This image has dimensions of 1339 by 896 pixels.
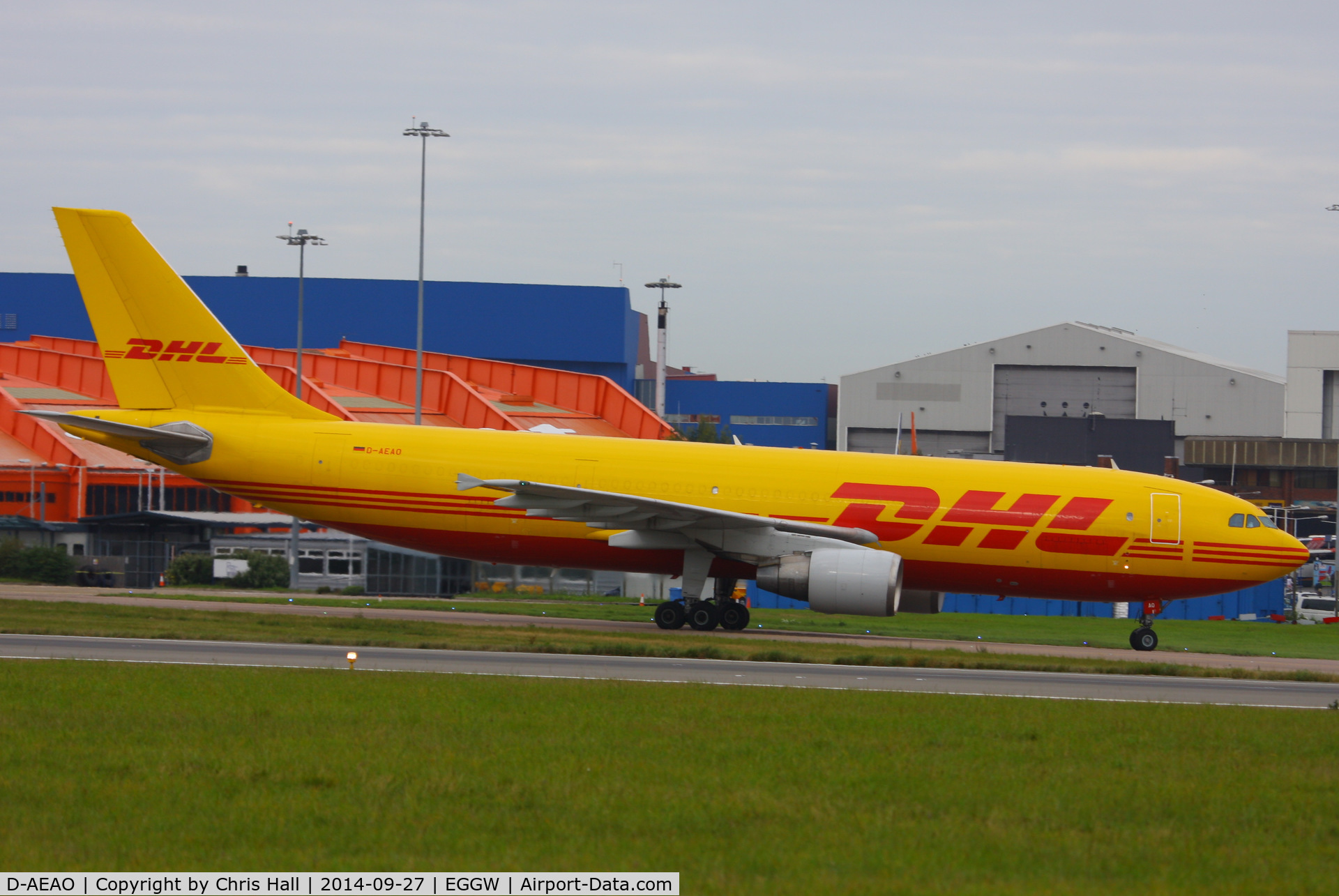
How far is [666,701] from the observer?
1378 cm

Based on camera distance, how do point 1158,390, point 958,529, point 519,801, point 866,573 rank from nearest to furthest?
1. point 519,801
2. point 866,573
3. point 958,529
4. point 1158,390

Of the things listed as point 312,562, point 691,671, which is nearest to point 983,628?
point 691,671

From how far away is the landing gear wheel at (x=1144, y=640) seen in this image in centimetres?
2509

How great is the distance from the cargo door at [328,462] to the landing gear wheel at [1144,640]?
15.5 metres

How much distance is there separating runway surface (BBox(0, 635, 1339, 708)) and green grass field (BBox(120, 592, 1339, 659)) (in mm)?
7503

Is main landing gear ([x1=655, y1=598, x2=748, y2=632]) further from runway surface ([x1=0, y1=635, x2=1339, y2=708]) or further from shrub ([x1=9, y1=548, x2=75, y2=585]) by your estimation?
shrub ([x1=9, y1=548, x2=75, y2=585])

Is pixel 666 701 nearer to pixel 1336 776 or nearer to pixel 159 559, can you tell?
pixel 1336 776

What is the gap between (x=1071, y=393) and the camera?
8100 centimetres

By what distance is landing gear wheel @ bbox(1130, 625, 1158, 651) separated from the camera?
82.3 feet

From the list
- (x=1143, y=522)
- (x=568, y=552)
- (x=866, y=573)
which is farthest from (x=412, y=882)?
(x=1143, y=522)

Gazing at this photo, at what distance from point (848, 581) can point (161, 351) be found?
13900 millimetres

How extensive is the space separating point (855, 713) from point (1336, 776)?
4413 millimetres

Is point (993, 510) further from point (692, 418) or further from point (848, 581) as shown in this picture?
point (692, 418)

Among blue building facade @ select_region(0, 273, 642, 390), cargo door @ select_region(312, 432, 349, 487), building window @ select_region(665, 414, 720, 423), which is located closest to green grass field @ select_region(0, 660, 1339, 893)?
cargo door @ select_region(312, 432, 349, 487)
